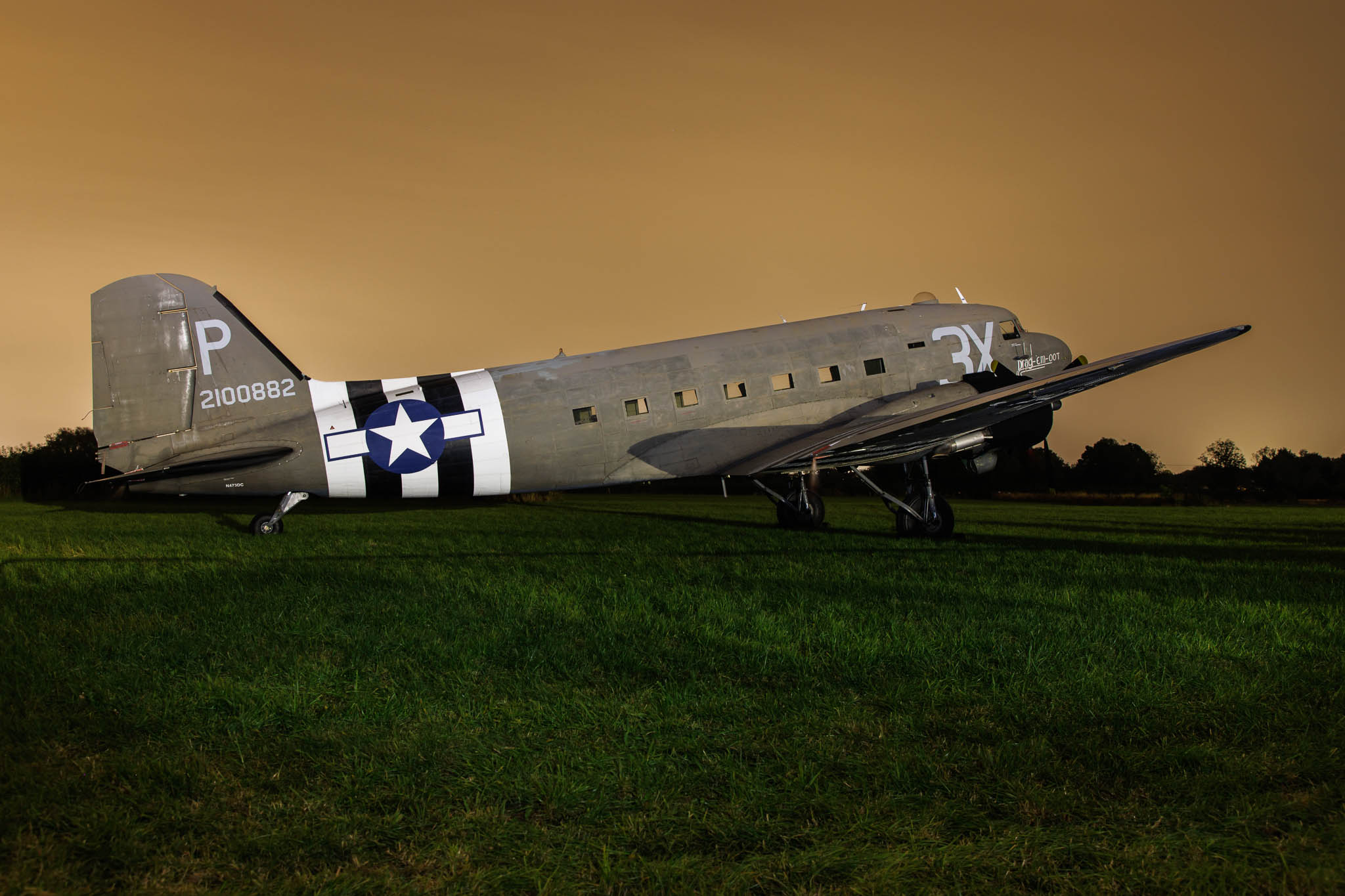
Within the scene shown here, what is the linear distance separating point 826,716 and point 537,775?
2018mm

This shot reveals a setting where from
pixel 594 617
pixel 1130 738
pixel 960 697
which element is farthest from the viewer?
pixel 594 617

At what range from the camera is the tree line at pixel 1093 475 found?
2904 inches

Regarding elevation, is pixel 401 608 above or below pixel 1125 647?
above

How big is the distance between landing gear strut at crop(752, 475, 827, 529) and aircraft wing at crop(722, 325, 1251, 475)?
2.67 metres

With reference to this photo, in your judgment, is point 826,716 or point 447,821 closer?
point 447,821

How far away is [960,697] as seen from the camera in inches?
236

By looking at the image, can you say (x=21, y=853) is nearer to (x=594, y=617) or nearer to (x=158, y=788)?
(x=158, y=788)

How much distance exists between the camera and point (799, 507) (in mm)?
21125

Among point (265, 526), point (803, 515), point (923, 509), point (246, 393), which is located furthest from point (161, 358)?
point (923, 509)

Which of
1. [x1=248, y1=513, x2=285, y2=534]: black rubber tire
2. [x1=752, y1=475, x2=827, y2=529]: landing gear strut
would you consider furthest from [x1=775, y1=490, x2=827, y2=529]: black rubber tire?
[x1=248, y1=513, x2=285, y2=534]: black rubber tire

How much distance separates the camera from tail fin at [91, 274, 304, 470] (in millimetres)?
16922

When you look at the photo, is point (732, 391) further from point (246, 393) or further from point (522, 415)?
point (246, 393)

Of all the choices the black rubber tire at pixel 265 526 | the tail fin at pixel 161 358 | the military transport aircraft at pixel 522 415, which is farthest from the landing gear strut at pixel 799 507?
the tail fin at pixel 161 358

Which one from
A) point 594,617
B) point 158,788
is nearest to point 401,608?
point 594,617
